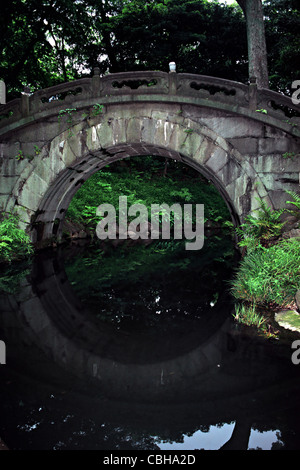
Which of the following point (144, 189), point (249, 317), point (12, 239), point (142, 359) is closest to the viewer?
point (142, 359)

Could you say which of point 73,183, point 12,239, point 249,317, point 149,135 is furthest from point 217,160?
point 12,239

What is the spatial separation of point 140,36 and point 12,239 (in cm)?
1219

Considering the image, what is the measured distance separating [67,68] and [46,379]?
61.5 feet

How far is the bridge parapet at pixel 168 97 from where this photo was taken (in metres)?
7.87

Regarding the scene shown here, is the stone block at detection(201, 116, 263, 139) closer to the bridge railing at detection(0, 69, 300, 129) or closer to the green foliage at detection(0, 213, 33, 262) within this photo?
the bridge railing at detection(0, 69, 300, 129)

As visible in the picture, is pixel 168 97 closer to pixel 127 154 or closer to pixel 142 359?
pixel 127 154

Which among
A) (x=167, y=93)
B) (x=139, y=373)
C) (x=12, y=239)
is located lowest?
(x=139, y=373)

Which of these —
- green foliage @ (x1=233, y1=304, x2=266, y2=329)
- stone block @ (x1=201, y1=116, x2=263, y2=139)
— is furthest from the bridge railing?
green foliage @ (x1=233, y1=304, x2=266, y2=329)

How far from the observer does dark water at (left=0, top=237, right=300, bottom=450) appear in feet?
9.42

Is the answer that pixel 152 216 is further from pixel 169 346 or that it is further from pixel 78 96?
pixel 169 346

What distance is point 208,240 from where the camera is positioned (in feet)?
49.7

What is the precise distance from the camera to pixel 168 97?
334 inches

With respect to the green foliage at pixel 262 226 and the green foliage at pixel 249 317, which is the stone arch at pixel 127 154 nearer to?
the green foliage at pixel 262 226

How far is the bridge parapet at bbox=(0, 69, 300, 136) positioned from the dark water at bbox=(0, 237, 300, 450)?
387 cm
